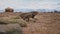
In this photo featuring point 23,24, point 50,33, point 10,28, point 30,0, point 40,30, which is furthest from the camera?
point 30,0

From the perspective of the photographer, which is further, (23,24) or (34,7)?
(34,7)

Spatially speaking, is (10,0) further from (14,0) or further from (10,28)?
(10,28)

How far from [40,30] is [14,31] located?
1.38 metres

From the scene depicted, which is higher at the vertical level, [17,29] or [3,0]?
[17,29]

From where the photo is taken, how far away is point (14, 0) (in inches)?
419

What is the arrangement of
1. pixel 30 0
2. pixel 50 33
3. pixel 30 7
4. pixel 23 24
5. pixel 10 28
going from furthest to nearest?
1. pixel 30 0
2. pixel 30 7
3. pixel 23 24
4. pixel 50 33
5. pixel 10 28

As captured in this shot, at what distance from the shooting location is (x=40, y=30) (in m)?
4.38

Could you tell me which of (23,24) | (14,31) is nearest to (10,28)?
(14,31)

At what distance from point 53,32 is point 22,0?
6496 millimetres

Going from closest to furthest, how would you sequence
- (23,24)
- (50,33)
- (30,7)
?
(50,33), (23,24), (30,7)

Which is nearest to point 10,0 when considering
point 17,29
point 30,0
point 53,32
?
point 30,0

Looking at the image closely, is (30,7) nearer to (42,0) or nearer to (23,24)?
(42,0)

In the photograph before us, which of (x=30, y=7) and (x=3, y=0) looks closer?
(x=30, y=7)

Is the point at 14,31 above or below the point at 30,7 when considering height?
above
